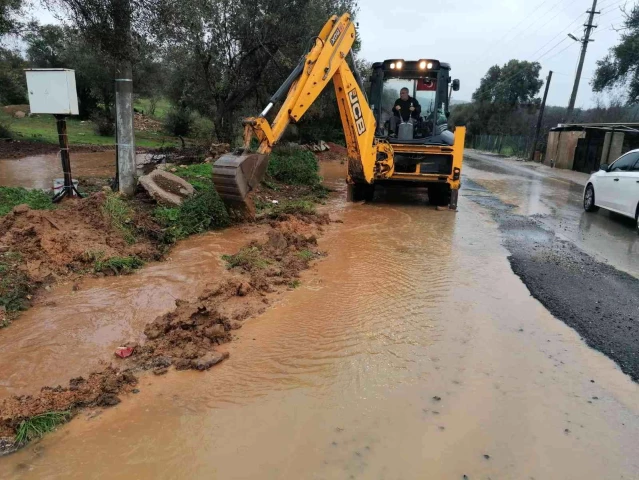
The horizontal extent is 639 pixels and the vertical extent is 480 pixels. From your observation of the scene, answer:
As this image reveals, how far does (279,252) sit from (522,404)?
4148 mm

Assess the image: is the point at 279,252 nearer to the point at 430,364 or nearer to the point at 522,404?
the point at 430,364

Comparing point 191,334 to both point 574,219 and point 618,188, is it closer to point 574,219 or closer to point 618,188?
point 574,219

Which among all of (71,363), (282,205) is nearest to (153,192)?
(282,205)

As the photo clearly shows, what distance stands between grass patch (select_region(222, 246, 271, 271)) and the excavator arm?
885mm

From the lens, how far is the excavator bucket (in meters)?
6.72

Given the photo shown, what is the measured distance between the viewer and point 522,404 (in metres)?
3.66

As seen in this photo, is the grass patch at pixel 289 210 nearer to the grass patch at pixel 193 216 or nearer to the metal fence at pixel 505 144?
the grass patch at pixel 193 216

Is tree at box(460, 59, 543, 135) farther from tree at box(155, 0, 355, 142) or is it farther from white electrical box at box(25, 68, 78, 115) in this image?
white electrical box at box(25, 68, 78, 115)

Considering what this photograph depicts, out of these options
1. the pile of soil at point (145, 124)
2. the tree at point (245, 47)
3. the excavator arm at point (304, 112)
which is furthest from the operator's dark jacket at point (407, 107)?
the pile of soil at point (145, 124)

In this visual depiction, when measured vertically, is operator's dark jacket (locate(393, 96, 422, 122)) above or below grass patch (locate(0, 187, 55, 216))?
above

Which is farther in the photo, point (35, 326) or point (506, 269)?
point (506, 269)

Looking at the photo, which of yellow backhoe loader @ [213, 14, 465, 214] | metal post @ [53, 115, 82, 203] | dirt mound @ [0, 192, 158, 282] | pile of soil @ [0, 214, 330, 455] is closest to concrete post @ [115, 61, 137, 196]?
metal post @ [53, 115, 82, 203]

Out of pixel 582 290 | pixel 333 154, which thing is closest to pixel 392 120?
pixel 582 290

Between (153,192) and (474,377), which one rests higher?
(153,192)
